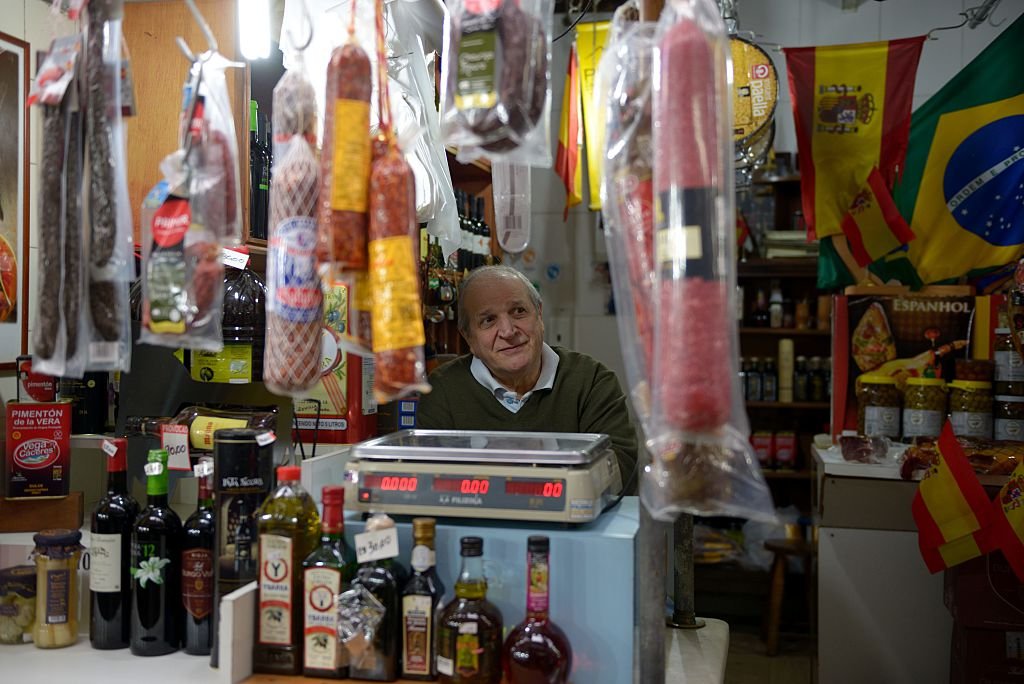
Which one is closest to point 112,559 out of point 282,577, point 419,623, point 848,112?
point 282,577

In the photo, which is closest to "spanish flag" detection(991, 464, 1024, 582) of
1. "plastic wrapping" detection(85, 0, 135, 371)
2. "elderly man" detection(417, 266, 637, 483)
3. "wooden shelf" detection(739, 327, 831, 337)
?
"elderly man" detection(417, 266, 637, 483)

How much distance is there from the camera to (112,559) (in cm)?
174

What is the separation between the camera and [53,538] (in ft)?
6.08

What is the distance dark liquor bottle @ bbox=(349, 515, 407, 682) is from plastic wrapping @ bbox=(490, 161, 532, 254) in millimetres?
603

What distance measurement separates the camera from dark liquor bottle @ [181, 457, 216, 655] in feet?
5.61

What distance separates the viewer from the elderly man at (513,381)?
3115 mm

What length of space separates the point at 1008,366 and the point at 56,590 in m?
3.23

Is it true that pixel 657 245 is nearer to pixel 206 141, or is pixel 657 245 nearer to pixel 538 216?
pixel 206 141

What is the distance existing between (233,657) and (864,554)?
2.81 metres

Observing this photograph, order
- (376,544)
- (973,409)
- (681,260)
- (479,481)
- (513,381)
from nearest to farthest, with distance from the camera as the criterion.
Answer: (681,260) < (376,544) < (479,481) < (513,381) < (973,409)

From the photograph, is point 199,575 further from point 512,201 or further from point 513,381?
point 513,381

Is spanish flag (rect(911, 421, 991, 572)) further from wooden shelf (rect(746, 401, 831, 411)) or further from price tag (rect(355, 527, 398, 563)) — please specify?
wooden shelf (rect(746, 401, 831, 411))

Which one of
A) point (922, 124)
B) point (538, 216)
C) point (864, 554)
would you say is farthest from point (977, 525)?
point (538, 216)

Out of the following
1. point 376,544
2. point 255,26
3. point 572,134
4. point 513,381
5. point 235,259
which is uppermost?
point 572,134
